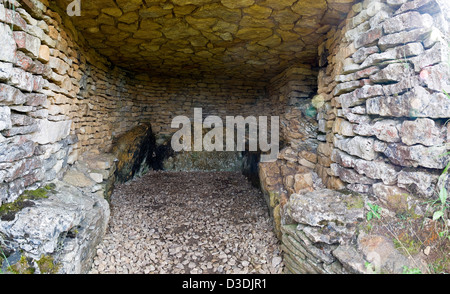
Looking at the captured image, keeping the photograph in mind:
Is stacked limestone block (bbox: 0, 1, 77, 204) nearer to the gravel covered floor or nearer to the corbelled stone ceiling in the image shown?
the corbelled stone ceiling

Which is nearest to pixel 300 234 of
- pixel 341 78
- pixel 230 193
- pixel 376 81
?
pixel 376 81

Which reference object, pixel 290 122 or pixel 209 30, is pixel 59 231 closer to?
pixel 209 30

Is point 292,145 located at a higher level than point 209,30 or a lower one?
lower

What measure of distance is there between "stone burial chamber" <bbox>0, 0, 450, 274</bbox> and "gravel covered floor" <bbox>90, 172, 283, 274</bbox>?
0.80ft

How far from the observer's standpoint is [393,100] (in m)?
2.00

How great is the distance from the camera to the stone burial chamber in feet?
5.89

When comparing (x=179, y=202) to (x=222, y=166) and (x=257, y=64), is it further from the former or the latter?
(x=257, y=64)

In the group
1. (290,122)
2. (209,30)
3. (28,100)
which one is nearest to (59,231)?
(28,100)

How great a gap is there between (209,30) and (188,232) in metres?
2.82

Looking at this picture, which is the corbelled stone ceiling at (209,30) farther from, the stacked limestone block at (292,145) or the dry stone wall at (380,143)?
the dry stone wall at (380,143)

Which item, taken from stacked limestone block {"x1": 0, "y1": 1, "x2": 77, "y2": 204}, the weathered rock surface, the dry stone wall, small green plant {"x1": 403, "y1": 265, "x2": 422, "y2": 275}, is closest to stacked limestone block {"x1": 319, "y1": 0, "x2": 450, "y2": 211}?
the dry stone wall

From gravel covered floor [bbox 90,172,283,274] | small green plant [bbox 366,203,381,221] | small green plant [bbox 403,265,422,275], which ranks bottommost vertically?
gravel covered floor [bbox 90,172,283,274]

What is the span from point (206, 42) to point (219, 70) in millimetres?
1611

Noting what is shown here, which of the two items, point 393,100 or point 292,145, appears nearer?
point 393,100
